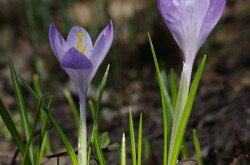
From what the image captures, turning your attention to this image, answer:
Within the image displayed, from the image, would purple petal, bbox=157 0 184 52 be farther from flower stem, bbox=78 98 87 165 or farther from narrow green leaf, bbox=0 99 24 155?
narrow green leaf, bbox=0 99 24 155

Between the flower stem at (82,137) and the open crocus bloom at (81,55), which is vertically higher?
the open crocus bloom at (81,55)

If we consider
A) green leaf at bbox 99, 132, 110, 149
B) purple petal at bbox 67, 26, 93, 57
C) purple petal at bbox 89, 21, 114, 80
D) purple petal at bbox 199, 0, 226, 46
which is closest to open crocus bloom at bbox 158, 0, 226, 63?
purple petal at bbox 199, 0, 226, 46

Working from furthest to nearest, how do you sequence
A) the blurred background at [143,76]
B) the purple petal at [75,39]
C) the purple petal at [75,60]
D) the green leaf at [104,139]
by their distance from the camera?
the blurred background at [143,76]
the green leaf at [104,139]
the purple petal at [75,39]
the purple petal at [75,60]

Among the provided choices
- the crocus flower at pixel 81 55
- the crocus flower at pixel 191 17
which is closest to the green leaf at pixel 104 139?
the crocus flower at pixel 81 55

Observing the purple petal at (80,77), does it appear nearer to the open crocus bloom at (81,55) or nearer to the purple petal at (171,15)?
the open crocus bloom at (81,55)

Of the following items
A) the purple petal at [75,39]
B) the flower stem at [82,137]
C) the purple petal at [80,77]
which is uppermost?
the purple petal at [75,39]

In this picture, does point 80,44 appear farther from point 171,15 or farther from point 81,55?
point 171,15
